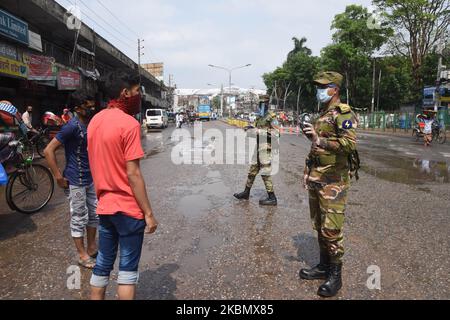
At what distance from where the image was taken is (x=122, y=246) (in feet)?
7.91

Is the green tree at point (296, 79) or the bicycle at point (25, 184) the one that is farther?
the green tree at point (296, 79)

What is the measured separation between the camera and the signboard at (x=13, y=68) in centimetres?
1230

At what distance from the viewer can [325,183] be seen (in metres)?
3.30

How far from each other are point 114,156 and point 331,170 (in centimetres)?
187

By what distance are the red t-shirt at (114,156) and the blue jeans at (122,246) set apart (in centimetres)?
6

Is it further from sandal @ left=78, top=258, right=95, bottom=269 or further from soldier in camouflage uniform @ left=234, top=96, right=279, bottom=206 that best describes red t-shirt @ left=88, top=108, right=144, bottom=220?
soldier in camouflage uniform @ left=234, top=96, right=279, bottom=206

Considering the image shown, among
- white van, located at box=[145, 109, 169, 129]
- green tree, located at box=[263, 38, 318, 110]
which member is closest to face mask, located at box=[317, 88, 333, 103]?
white van, located at box=[145, 109, 169, 129]

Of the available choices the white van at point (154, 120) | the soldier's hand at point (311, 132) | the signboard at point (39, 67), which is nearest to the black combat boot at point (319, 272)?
the soldier's hand at point (311, 132)

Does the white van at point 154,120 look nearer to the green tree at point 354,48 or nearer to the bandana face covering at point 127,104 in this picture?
the green tree at point 354,48

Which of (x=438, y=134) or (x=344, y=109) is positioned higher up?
(x=344, y=109)

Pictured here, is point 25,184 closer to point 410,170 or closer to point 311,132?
point 311,132

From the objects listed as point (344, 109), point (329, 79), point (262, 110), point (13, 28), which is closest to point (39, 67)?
A: point (13, 28)

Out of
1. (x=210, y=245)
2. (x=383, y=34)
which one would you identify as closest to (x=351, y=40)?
(x=383, y=34)

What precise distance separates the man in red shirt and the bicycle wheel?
11.6 feet
